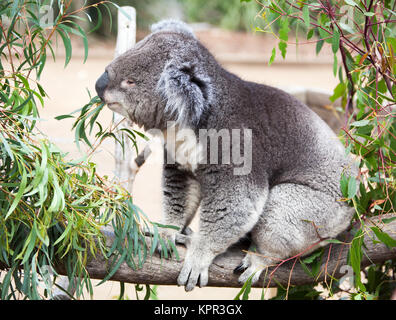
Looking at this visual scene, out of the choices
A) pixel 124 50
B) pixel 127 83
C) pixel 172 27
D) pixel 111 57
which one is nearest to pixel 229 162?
pixel 127 83

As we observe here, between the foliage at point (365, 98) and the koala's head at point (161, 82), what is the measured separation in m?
0.38

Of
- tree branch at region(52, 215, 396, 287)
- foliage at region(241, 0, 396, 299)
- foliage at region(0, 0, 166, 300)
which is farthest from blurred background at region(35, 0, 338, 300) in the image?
foliage at region(0, 0, 166, 300)

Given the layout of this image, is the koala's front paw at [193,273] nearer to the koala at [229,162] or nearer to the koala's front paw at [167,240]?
the koala at [229,162]

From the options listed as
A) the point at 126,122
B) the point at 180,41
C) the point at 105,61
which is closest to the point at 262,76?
the point at 105,61

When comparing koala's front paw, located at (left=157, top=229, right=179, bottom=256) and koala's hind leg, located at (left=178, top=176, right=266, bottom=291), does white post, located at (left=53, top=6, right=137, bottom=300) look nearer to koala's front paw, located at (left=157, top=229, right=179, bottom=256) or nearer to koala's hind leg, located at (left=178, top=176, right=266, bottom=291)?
koala's front paw, located at (left=157, top=229, right=179, bottom=256)

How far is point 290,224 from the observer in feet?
8.46

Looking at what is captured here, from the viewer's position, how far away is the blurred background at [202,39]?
6695 mm

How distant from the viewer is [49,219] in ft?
6.44

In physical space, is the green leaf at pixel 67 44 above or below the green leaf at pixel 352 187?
above

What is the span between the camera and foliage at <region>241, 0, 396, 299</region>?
236cm

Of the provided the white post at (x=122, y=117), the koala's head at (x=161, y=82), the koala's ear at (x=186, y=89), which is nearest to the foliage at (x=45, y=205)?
the koala's head at (x=161, y=82)

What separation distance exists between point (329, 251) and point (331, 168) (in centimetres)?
44

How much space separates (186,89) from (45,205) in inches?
33.1

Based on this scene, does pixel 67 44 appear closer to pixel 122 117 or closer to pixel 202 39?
pixel 122 117
